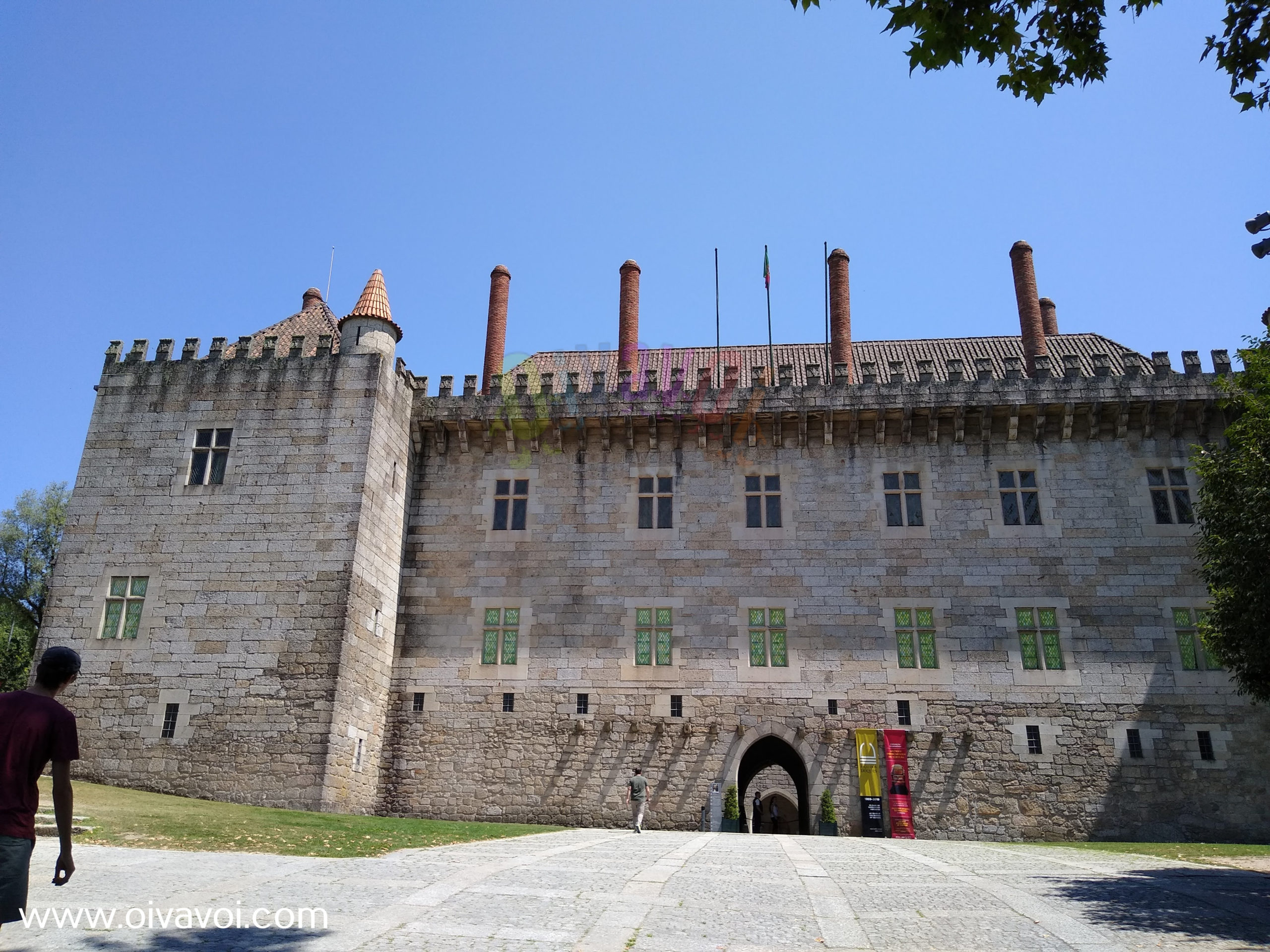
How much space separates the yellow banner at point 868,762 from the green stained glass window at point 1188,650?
799 cm

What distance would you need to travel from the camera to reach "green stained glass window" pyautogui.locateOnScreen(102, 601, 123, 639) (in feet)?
71.4

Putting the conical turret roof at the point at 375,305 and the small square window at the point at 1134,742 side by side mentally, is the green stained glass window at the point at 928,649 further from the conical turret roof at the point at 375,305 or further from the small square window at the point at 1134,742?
the conical turret roof at the point at 375,305

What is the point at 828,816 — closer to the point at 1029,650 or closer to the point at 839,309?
the point at 1029,650

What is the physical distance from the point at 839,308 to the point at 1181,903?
75.7ft

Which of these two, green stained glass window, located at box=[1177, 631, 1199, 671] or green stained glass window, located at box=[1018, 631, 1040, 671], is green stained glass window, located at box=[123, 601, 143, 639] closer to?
green stained glass window, located at box=[1018, 631, 1040, 671]

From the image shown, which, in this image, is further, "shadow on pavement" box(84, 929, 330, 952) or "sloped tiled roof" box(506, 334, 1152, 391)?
"sloped tiled roof" box(506, 334, 1152, 391)

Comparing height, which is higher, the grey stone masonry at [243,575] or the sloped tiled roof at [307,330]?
the sloped tiled roof at [307,330]

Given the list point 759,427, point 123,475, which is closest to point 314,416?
point 123,475

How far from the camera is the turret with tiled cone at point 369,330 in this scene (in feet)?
80.3

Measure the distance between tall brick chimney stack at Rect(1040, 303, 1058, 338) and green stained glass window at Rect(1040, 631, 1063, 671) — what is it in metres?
15.0

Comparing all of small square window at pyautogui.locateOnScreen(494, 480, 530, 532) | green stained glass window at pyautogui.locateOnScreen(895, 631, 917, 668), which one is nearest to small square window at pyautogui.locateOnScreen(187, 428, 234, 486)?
small square window at pyautogui.locateOnScreen(494, 480, 530, 532)

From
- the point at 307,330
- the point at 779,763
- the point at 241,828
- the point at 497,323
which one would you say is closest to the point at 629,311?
the point at 497,323

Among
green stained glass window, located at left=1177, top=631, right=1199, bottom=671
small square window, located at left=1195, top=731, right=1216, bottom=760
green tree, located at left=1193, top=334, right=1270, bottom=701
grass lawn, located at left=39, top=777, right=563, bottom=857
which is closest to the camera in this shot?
grass lawn, located at left=39, top=777, right=563, bottom=857

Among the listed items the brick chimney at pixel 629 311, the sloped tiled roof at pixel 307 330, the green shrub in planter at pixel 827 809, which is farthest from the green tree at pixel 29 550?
the green shrub in planter at pixel 827 809
